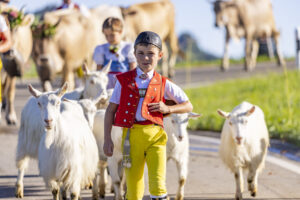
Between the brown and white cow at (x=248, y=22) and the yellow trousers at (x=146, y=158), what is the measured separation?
68.4 feet

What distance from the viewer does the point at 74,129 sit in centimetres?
698

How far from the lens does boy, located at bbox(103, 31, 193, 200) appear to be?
5.38 m

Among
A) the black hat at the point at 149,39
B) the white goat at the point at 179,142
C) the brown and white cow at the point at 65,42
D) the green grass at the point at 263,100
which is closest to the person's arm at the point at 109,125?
the black hat at the point at 149,39

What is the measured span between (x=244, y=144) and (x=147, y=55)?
3010 mm

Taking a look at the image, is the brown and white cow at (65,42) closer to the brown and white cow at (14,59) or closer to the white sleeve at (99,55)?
the brown and white cow at (14,59)

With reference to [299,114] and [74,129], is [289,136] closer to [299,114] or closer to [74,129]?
[299,114]

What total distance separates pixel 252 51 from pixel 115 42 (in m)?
19.5

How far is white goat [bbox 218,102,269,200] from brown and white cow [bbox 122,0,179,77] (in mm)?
10571

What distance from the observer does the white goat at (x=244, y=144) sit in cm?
782

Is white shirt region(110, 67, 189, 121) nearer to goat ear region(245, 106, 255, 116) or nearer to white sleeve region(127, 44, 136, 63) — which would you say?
goat ear region(245, 106, 255, 116)

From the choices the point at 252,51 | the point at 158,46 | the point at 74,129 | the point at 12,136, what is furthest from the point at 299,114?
the point at 252,51

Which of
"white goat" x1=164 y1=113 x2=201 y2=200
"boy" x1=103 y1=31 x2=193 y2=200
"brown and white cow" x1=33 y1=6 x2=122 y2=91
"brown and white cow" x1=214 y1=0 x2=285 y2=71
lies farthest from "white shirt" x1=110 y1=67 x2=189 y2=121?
Result: "brown and white cow" x1=214 y1=0 x2=285 y2=71

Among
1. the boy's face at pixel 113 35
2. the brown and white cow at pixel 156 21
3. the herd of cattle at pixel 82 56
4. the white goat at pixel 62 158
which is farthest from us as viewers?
the brown and white cow at pixel 156 21

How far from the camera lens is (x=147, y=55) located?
543 cm
